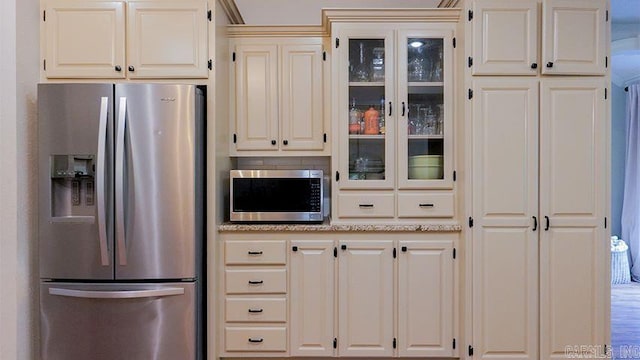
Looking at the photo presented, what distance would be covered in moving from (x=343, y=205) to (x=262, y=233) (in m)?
0.50

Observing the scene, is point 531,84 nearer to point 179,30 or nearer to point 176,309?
point 179,30

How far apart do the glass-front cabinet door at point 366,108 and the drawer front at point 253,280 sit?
2.18ft

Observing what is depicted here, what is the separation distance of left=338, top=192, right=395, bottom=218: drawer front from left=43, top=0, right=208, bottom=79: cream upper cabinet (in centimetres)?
108

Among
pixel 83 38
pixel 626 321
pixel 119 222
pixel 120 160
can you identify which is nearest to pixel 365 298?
pixel 119 222

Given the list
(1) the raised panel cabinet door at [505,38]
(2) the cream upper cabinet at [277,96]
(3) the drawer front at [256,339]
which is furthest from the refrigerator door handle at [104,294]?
(1) the raised panel cabinet door at [505,38]

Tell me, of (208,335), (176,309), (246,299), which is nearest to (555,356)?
(246,299)

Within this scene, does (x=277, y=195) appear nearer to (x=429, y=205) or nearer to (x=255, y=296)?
(x=255, y=296)

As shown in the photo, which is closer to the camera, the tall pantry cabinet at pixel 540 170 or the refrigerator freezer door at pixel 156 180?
the refrigerator freezer door at pixel 156 180

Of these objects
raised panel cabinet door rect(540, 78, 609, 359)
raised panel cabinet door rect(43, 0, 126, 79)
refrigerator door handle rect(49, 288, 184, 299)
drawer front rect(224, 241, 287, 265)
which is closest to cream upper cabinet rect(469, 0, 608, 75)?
raised panel cabinet door rect(540, 78, 609, 359)

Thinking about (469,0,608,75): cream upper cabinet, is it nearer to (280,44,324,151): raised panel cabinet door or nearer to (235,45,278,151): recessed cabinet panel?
(280,44,324,151): raised panel cabinet door

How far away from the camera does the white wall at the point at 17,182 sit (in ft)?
6.11

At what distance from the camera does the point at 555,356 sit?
2.09 metres

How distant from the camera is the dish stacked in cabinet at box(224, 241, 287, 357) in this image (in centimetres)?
216

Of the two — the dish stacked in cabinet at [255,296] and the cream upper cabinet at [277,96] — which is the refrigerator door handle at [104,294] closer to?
the dish stacked in cabinet at [255,296]
